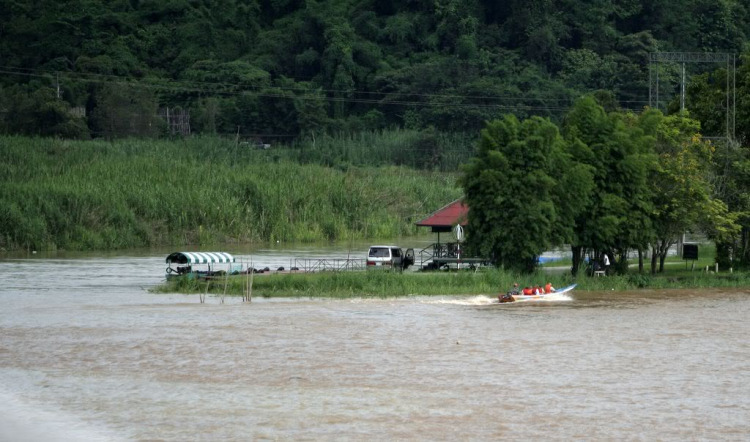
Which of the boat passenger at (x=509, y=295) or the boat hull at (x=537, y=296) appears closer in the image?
the boat passenger at (x=509, y=295)

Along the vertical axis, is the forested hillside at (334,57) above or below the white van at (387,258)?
above

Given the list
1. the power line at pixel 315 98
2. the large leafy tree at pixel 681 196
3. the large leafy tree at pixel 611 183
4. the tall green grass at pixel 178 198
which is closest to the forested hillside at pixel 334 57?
the power line at pixel 315 98

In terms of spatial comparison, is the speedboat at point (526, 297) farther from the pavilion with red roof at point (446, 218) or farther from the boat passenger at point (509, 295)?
the pavilion with red roof at point (446, 218)

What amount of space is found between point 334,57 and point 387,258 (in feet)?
234

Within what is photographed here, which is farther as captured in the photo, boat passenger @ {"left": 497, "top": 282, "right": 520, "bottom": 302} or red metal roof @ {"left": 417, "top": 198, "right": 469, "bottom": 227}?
red metal roof @ {"left": 417, "top": 198, "right": 469, "bottom": 227}

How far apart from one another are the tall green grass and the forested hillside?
17588 millimetres

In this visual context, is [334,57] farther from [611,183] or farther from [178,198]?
[611,183]

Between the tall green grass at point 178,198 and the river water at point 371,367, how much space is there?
20.4m

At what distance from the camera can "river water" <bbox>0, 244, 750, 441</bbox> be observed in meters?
26.8

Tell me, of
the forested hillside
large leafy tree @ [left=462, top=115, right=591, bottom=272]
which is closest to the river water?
large leafy tree @ [left=462, top=115, right=591, bottom=272]

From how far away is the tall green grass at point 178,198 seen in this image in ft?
225

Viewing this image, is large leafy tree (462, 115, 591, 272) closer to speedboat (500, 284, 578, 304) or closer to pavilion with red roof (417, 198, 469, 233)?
speedboat (500, 284, 578, 304)

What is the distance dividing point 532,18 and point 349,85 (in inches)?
852

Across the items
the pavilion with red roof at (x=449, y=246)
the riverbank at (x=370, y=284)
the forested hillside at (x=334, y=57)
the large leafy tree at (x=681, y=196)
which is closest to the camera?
the riverbank at (x=370, y=284)
